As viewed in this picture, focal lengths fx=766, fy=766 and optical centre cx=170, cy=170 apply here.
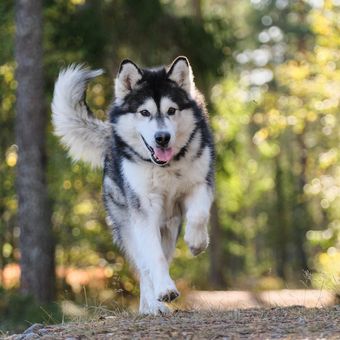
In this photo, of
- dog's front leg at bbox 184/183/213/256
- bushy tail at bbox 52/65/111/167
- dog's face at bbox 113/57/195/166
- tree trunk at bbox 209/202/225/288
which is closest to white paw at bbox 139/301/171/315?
dog's front leg at bbox 184/183/213/256

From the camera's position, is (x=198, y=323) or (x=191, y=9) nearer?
(x=198, y=323)

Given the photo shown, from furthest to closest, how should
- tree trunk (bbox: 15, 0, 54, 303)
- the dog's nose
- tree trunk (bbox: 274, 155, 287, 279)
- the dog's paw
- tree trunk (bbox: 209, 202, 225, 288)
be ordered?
tree trunk (bbox: 274, 155, 287, 279), tree trunk (bbox: 209, 202, 225, 288), tree trunk (bbox: 15, 0, 54, 303), the dog's nose, the dog's paw

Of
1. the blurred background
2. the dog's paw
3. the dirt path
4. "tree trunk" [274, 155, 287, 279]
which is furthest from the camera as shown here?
"tree trunk" [274, 155, 287, 279]

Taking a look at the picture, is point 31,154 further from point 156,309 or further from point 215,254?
point 215,254

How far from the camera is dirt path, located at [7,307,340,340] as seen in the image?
491cm

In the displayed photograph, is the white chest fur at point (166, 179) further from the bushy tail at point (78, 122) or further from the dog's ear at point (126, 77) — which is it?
the bushy tail at point (78, 122)

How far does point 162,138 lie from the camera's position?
6.13m

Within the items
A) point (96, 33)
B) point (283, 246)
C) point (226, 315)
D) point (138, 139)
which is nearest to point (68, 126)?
point (138, 139)

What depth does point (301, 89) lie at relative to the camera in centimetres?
1590

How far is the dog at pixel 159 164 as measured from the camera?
6230 millimetres

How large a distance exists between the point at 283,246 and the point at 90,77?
89.0ft

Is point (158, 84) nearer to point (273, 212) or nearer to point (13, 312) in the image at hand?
point (13, 312)

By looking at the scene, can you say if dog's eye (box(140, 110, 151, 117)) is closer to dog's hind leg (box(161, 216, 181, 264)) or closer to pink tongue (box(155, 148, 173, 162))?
pink tongue (box(155, 148, 173, 162))

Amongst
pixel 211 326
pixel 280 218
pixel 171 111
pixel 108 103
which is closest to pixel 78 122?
pixel 171 111
